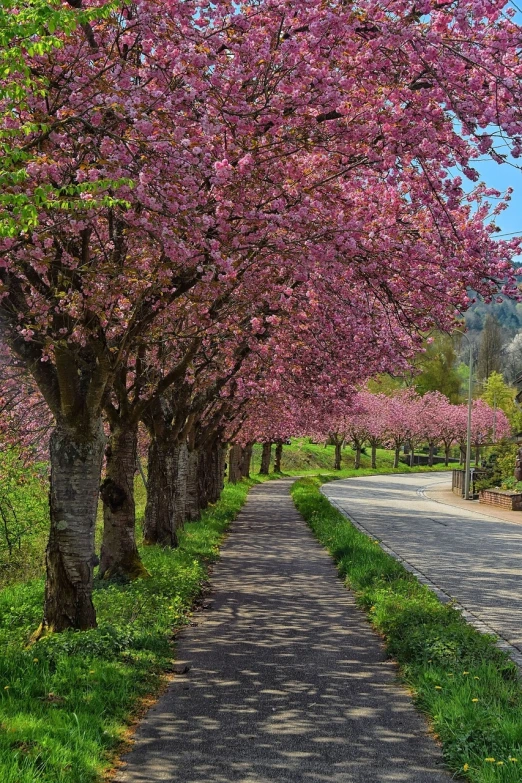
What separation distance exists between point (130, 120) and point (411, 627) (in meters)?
5.86

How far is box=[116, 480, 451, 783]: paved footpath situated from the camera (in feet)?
17.0

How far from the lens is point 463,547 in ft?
62.3

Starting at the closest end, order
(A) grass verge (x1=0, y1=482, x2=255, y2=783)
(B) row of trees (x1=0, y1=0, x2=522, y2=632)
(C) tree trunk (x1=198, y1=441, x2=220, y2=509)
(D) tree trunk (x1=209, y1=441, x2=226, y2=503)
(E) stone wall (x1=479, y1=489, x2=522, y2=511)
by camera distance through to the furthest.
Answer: (A) grass verge (x1=0, y1=482, x2=255, y2=783) < (B) row of trees (x1=0, y1=0, x2=522, y2=632) < (C) tree trunk (x1=198, y1=441, x2=220, y2=509) < (D) tree trunk (x1=209, y1=441, x2=226, y2=503) < (E) stone wall (x1=479, y1=489, x2=522, y2=511)

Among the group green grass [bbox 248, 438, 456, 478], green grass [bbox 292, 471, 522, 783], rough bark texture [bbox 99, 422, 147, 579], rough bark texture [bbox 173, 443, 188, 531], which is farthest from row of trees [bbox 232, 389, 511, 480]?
green grass [bbox 292, 471, 522, 783]

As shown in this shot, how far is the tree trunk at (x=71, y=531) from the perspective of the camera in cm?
869

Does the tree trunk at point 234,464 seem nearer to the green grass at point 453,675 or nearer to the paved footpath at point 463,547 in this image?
the paved footpath at point 463,547

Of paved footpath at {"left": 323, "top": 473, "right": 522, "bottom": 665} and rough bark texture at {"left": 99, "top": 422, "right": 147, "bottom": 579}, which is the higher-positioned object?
rough bark texture at {"left": 99, "top": 422, "right": 147, "bottom": 579}

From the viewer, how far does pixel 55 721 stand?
555 cm

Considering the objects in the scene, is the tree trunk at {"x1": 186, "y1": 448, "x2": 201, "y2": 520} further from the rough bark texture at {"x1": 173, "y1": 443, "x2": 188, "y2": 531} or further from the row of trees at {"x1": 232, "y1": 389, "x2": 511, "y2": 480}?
the row of trees at {"x1": 232, "y1": 389, "x2": 511, "y2": 480}

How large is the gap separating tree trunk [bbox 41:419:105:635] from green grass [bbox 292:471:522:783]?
3.38 meters

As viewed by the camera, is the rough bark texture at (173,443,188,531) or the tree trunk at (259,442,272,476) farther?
the tree trunk at (259,442,272,476)

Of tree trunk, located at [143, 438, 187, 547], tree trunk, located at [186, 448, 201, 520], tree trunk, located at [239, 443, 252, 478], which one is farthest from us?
tree trunk, located at [239, 443, 252, 478]

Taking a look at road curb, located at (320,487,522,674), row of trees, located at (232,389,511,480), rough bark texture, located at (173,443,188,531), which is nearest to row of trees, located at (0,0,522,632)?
road curb, located at (320,487,522,674)

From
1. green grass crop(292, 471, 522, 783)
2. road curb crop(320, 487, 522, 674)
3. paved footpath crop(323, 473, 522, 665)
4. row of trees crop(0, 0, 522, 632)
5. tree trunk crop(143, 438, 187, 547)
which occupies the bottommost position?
paved footpath crop(323, 473, 522, 665)
